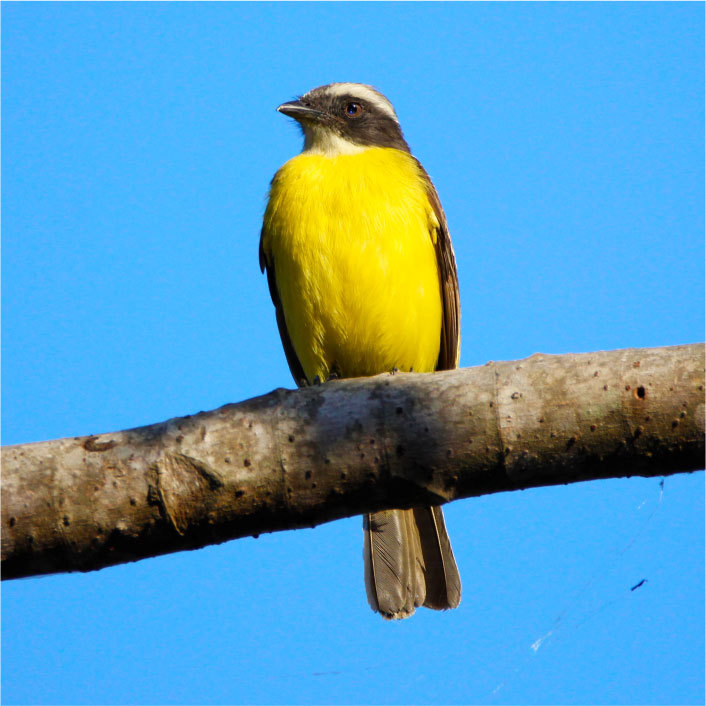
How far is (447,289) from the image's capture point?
6.23 m

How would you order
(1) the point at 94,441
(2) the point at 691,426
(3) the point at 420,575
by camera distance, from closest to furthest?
(2) the point at 691,426
(1) the point at 94,441
(3) the point at 420,575

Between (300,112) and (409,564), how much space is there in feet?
11.7

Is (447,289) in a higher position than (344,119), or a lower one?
lower

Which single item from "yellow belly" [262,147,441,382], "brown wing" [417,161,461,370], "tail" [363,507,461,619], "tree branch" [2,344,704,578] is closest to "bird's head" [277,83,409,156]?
"yellow belly" [262,147,441,382]

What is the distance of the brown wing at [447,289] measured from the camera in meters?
6.21

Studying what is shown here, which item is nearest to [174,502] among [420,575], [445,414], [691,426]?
[445,414]

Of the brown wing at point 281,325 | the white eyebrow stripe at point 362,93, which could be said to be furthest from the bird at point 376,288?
the white eyebrow stripe at point 362,93

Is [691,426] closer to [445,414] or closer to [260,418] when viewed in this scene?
[445,414]

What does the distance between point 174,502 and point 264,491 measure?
35 centimetres

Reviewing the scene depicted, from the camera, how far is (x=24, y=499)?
3277 mm

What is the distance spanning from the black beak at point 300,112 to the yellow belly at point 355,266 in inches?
30.6

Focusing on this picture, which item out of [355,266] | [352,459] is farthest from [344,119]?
[352,459]

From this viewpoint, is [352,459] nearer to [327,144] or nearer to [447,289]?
[447,289]

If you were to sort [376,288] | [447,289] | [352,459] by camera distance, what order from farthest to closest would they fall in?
1. [447,289]
2. [376,288]
3. [352,459]
